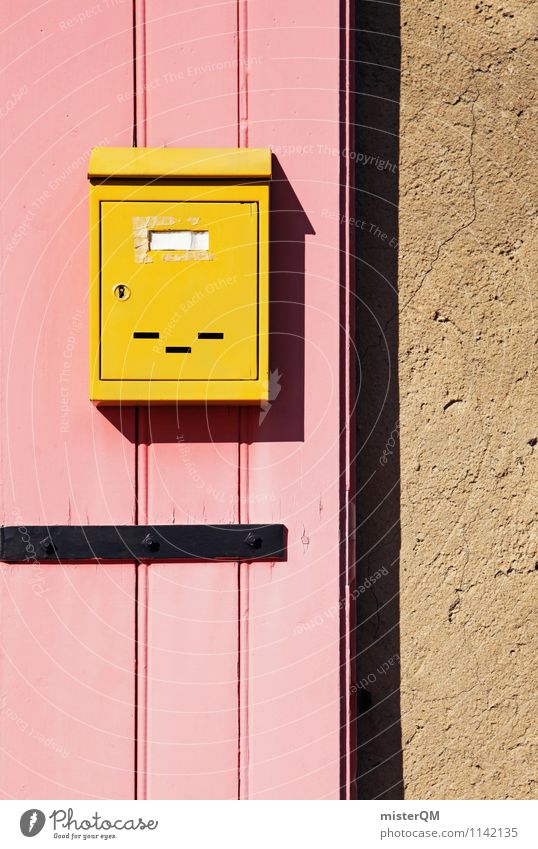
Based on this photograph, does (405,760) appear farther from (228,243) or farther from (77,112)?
(77,112)

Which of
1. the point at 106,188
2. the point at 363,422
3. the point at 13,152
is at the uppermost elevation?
the point at 13,152

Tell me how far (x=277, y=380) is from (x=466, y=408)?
41 centimetres

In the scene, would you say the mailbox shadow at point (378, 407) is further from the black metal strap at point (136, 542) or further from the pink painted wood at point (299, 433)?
the black metal strap at point (136, 542)

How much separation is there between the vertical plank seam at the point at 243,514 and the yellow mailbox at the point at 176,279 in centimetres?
16

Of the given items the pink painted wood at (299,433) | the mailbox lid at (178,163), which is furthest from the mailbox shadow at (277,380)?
the mailbox lid at (178,163)

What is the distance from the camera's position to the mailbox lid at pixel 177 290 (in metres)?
1.51

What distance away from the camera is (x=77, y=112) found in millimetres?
1636

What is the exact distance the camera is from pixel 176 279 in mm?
1509

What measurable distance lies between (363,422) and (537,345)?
0.41m

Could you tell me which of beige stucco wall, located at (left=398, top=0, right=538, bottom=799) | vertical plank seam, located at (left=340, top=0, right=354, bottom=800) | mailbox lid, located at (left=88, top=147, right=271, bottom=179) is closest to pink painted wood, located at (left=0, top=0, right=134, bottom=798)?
mailbox lid, located at (left=88, top=147, right=271, bottom=179)

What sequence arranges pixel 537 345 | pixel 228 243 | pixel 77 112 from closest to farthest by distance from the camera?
pixel 228 243 < pixel 77 112 < pixel 537 345

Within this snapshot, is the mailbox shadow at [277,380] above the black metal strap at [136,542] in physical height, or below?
above

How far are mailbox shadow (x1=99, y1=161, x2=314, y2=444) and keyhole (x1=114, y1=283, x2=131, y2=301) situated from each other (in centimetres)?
23

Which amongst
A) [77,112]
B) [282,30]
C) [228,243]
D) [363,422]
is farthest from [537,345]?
[77,112]
